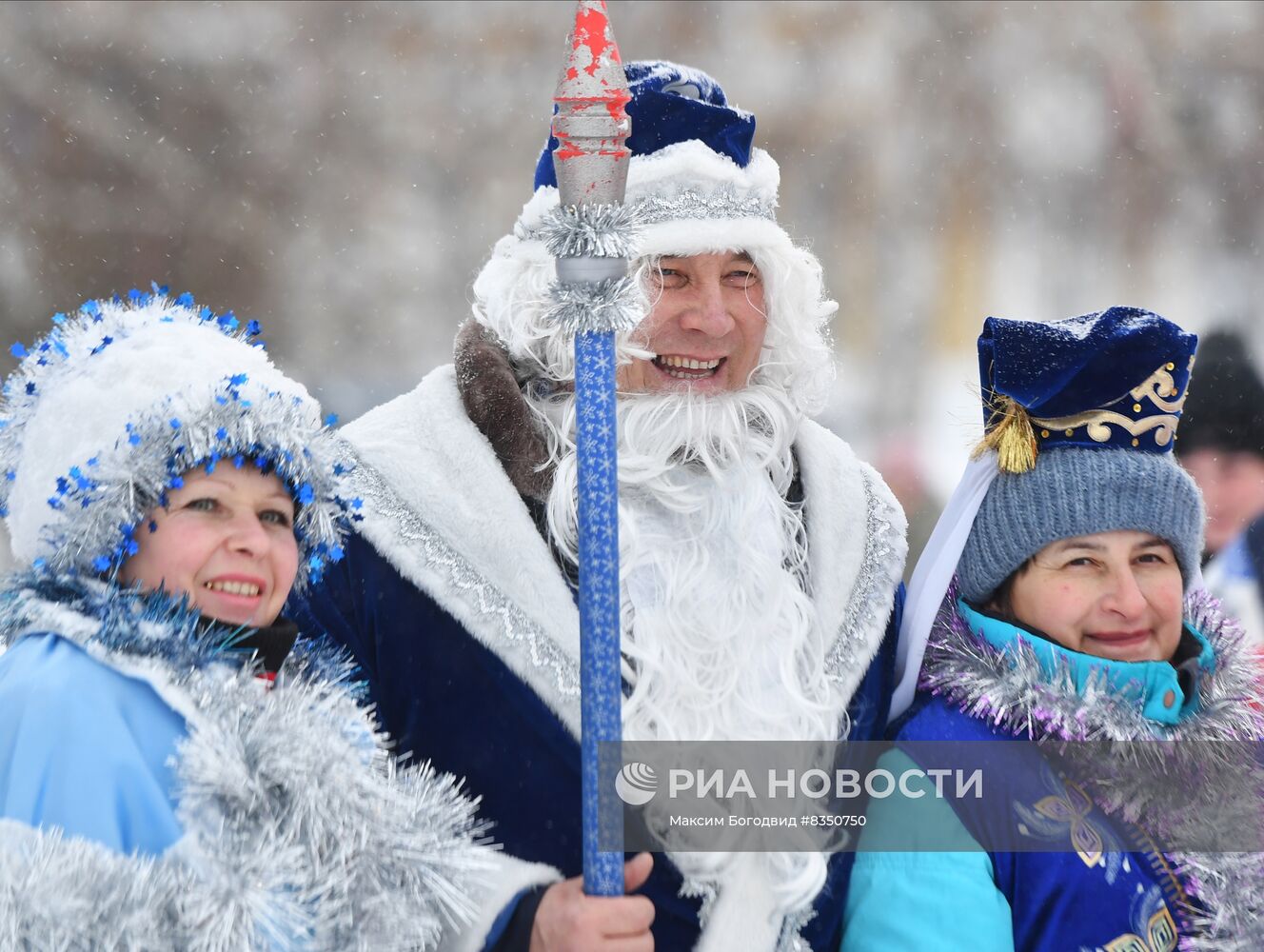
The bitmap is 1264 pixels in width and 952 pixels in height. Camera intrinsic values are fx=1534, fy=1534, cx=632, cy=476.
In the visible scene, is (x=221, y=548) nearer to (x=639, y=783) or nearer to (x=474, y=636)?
(x=474, y=636)

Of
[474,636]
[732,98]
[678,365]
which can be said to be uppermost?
[732,98]

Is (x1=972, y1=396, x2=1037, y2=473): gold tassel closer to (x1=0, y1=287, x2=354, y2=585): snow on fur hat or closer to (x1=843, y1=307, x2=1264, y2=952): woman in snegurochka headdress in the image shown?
(x1=843, y1=307, x2=1264, y2=952): woman in snegurochka headdress

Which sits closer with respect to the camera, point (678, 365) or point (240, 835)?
point (240, 835)

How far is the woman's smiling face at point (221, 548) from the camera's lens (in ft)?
6.89

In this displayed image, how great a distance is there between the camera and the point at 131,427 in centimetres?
206

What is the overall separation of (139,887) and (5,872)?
15 centimetres

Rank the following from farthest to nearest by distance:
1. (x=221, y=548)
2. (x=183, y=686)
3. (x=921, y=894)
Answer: (x=921, y=894), (x=221, y=548), (x=183, y=686)

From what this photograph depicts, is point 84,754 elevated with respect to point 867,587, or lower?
lower

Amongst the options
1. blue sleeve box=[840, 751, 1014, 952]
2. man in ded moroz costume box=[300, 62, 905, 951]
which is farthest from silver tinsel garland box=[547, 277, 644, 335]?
blue sleeve box=[840, 751, 1014, 952]

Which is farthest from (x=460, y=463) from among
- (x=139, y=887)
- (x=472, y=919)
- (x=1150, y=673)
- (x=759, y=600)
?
(x=1150, y=673)

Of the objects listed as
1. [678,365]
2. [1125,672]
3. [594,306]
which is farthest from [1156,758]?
[594,306]

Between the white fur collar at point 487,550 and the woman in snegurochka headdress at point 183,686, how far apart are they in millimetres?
242

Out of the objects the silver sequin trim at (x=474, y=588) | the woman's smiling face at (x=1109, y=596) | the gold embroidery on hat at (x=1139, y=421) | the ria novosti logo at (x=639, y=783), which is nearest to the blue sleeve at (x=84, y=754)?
the silver sequin trim at (x=474, y=588)

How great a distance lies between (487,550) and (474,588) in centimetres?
7
